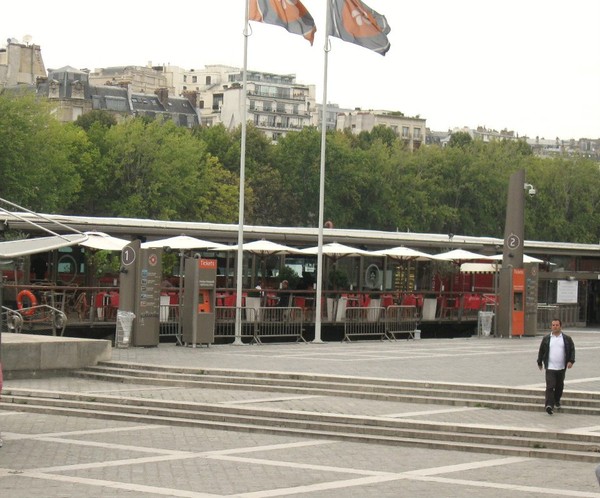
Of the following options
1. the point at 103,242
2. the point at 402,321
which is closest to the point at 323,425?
the point at 103,242

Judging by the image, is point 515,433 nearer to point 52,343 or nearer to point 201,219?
point 52,343

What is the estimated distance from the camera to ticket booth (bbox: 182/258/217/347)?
102 feet

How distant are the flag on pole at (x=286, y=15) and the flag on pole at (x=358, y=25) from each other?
871 millimetres

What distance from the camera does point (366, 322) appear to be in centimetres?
3806

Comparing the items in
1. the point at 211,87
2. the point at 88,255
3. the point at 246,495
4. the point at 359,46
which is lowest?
the point at 246,495

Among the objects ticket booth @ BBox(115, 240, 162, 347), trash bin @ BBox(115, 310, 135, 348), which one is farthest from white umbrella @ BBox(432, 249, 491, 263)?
trash bin @ BBox(115, 310, 135, 348)

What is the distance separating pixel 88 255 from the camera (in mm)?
40094

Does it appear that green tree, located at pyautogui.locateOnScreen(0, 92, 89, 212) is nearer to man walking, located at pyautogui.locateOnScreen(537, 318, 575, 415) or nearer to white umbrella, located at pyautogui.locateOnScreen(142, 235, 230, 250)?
white umbrella, located at pyautogui.locateOnScreen(142, 235, 230, 250)

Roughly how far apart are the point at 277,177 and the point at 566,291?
42.8 m

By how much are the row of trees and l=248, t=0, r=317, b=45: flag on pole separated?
35.0m

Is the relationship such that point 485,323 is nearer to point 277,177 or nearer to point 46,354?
point 46,354

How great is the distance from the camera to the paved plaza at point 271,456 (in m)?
14.1

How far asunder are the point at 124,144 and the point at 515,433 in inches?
2556

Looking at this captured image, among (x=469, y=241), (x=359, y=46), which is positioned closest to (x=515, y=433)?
(x=359, y=46)
